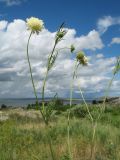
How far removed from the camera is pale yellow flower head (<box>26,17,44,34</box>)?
3.59 metres

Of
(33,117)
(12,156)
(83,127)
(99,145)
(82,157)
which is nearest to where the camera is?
(12,156)

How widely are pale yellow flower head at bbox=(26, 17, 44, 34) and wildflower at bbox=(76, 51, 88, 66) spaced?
0.61 m

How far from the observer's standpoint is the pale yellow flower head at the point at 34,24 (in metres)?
3.59

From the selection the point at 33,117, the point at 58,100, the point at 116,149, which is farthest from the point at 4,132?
the point at 33,117

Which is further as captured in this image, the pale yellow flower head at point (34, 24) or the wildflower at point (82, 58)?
the wildflower at point (82, 58)

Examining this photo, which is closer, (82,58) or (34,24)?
(34,24)

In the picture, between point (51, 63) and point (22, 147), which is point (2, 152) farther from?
point (51, 63)

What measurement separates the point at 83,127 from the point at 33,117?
9.59 m

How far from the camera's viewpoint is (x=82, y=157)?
938 centimetres

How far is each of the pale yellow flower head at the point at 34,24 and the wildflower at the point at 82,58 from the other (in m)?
0.61

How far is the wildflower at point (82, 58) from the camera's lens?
13.4 ft

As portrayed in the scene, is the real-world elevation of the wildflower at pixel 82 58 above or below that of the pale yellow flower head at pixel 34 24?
below

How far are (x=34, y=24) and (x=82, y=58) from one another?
691mm

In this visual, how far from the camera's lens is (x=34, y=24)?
366cm
